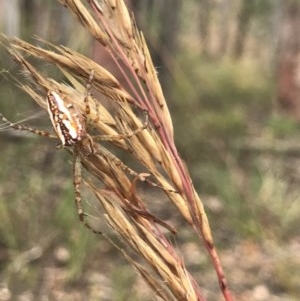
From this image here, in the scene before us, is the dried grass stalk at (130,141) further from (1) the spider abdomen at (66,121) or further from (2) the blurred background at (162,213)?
(2) the blurred background at (162,213)

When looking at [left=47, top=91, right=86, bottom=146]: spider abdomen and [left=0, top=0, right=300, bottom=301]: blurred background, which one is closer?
[left=47, top=91, right=86, bottom=146]: spider abdomen

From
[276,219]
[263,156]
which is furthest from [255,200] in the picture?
[263,156]

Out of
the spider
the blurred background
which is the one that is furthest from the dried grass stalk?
the blurred background

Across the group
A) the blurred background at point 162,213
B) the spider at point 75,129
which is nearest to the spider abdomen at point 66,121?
the spider at point 75,129

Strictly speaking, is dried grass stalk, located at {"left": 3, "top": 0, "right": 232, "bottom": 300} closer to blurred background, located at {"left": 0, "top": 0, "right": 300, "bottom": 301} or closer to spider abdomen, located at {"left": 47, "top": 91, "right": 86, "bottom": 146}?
spider abdomen, located at {"left": 47, "top": 91, "right": 86, "bottom": 146}

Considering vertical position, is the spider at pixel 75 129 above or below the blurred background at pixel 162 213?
above

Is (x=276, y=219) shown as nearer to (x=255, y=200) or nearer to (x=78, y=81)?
(x=255, y=200)

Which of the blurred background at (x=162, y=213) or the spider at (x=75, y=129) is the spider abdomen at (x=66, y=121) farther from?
the blurred background at (x=162, y=213)

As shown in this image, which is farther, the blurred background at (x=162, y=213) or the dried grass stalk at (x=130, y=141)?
the blurred background at (x=162, y=213)

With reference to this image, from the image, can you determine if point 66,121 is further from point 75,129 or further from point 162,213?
point 162,213
